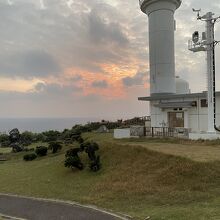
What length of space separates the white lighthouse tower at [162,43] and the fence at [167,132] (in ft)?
18.2

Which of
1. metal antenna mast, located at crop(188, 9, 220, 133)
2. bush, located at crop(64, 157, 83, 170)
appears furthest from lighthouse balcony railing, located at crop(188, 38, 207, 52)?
bush, located at crop(64, 157, 83, 170)

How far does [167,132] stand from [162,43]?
10.0 meters

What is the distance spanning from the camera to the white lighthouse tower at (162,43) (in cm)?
3259

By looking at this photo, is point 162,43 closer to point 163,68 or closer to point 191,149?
point 163,68

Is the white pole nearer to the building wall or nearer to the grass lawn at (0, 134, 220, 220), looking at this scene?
the building wall

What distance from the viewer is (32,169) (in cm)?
2086

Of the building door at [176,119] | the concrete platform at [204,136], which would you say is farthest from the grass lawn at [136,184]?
the building door at [176,119]

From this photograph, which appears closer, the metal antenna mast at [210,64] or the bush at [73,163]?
the bush at [73,163]

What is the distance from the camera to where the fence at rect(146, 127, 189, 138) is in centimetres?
2603

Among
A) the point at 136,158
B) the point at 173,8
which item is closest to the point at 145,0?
the point at 173,8

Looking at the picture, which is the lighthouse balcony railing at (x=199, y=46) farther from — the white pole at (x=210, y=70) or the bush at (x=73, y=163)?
the bush at (x=73, y=163)

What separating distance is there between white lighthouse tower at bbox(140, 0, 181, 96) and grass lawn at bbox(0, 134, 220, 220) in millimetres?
13918

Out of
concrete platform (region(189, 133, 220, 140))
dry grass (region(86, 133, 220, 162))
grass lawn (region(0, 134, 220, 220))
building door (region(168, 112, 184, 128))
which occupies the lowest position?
grass lawn (region(0, 134, 220, 220))

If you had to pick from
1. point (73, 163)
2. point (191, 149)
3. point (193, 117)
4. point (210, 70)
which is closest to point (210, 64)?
point (210, 70)
